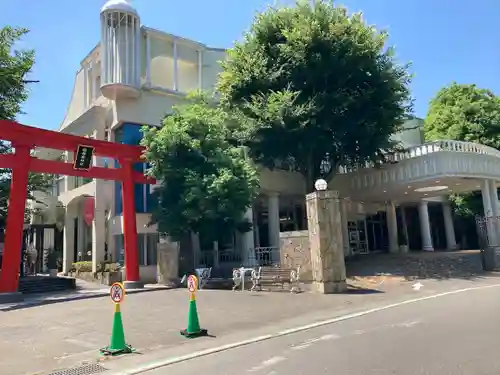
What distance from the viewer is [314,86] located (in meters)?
21.7

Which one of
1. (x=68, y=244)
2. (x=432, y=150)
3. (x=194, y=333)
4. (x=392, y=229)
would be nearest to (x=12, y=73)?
(x=68, y=244)

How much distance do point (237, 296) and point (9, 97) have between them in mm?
13521

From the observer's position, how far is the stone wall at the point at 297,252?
16609 mm

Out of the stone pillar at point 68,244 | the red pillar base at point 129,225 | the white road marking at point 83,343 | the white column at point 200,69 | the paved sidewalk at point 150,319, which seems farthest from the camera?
the white column at point 200,69

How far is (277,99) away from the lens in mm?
21031

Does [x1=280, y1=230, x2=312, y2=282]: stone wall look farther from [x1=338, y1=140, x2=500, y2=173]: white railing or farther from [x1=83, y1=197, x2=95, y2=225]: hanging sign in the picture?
[x1=83, y1=197, x2=95, y2=225]: hanging sign

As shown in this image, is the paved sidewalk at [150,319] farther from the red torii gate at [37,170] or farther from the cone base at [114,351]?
the red torii gate at [37,170]

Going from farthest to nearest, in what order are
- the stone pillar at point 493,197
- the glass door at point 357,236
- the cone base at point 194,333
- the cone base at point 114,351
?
the glass door at point 357,236
the stone pillar at point 493,197
the cone base at point 194,333
the cone base at point 114,351

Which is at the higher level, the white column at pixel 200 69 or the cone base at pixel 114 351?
the white column at pixel 200 69

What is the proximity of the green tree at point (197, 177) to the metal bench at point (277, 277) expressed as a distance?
9.44 feet

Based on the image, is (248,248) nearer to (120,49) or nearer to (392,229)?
(392,229)

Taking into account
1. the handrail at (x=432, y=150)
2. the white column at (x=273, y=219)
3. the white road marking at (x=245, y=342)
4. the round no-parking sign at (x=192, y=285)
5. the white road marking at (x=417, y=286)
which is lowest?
the white road marking at (x=245, y=342)

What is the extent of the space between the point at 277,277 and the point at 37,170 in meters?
10.1

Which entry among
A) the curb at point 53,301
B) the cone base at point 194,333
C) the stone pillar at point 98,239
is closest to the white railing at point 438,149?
the curb at point 53,301
